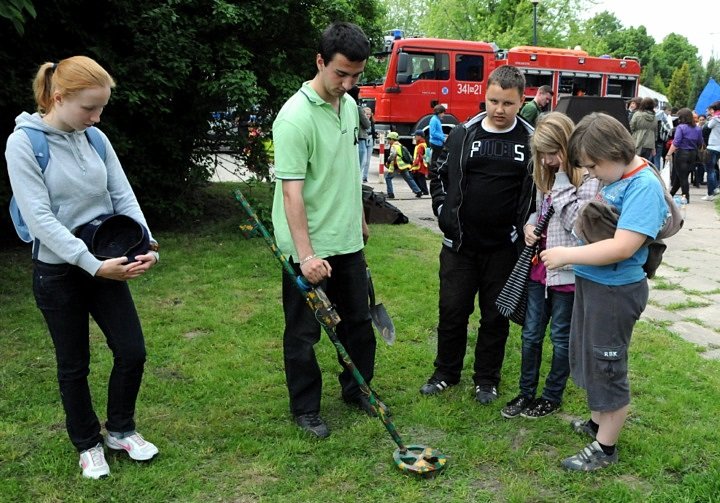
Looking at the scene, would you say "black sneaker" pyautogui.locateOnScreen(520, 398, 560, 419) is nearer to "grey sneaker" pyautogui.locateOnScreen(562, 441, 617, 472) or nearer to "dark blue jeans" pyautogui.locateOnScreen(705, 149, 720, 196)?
"grey sneaker" pyautogui.locateOnScreen(562, 441, 617, 472)

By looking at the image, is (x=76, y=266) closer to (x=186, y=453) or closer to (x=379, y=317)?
(x=186, y=453)

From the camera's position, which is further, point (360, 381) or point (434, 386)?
point (434, 386)

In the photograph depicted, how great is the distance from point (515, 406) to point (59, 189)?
2.54m

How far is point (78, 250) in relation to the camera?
103 inches

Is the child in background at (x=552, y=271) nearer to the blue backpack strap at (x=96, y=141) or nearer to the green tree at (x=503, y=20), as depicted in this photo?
the blue backpack strap at (x=96, y=141)

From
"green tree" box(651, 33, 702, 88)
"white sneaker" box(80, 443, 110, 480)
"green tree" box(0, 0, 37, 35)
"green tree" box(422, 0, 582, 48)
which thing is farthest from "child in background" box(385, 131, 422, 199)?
"green tree" box(651, 33, 702, 88)

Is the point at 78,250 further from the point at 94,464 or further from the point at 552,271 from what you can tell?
the point at 552,271

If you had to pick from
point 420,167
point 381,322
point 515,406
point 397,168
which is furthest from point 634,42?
point 381,322

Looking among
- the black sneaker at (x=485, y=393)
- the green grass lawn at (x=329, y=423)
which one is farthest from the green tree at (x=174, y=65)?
the black sneaker at (x=485, y=393)

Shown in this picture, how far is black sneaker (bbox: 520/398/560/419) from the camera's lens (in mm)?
3592

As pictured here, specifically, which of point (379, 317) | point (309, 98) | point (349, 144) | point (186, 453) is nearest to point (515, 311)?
point (379, 317)

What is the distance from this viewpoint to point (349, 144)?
3303 millimetres

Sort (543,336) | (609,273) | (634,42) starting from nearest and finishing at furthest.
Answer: (609,273) → (543,336) → (634,42)

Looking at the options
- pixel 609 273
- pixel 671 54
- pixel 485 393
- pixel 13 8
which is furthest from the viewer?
pixel 671 54
